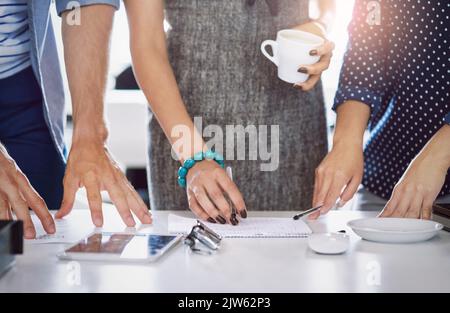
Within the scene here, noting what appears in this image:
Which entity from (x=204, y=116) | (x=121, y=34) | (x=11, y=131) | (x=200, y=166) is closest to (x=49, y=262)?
(x=200, y=166)

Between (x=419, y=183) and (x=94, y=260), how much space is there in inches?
26.3

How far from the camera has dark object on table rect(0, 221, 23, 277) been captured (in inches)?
34.6

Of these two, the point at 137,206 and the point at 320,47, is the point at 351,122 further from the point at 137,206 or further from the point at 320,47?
the point at 137,206

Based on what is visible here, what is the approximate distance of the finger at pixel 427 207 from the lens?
133 centimetres

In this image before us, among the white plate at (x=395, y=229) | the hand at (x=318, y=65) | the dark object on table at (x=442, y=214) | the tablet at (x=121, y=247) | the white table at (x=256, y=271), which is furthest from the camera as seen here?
the hand at (x=318, y=65)

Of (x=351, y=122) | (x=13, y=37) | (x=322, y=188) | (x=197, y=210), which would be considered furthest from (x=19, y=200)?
(x=351, y=122)

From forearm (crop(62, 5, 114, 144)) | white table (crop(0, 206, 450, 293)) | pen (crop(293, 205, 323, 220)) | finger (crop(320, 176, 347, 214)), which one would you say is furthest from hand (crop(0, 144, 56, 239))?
finger (crop(320, 176, 347, 214))

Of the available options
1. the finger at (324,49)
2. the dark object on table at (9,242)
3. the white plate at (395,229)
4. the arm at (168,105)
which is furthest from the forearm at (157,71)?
the dark object on table at (9,242)

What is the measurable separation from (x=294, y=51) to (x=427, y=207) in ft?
1.41

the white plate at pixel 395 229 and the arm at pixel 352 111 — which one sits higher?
the arm at pixel 352 111

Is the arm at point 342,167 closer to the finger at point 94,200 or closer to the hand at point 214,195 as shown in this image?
the hand at point 214,195

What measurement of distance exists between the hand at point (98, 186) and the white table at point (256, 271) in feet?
0.63

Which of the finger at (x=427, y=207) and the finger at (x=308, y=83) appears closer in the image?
the finger at (x=427, y=207)

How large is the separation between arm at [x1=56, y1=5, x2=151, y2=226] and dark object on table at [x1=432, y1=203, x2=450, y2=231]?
1.83 ft
